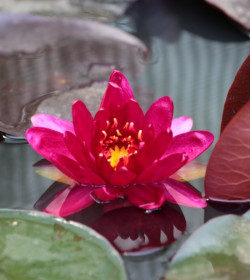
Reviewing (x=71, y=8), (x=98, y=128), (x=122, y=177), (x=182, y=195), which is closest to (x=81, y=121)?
(x=98, y=128)

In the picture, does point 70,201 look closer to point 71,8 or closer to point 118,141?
point 118,141

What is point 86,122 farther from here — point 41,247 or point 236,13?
point 236,13

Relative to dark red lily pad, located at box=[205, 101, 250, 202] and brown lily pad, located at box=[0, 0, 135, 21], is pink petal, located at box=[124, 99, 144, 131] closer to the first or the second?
dark red lily pad, located at box=[205, 101, 250, 202]

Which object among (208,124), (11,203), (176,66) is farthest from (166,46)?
(11,203)

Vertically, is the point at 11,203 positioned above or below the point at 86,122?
below

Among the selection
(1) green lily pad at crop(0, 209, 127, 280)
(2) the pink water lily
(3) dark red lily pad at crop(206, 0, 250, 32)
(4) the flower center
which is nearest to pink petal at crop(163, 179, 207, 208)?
(2) the pink water lily

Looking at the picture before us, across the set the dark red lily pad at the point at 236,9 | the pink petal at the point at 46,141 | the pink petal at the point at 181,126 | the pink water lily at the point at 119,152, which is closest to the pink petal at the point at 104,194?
the pink water lily at the point at 119,152
